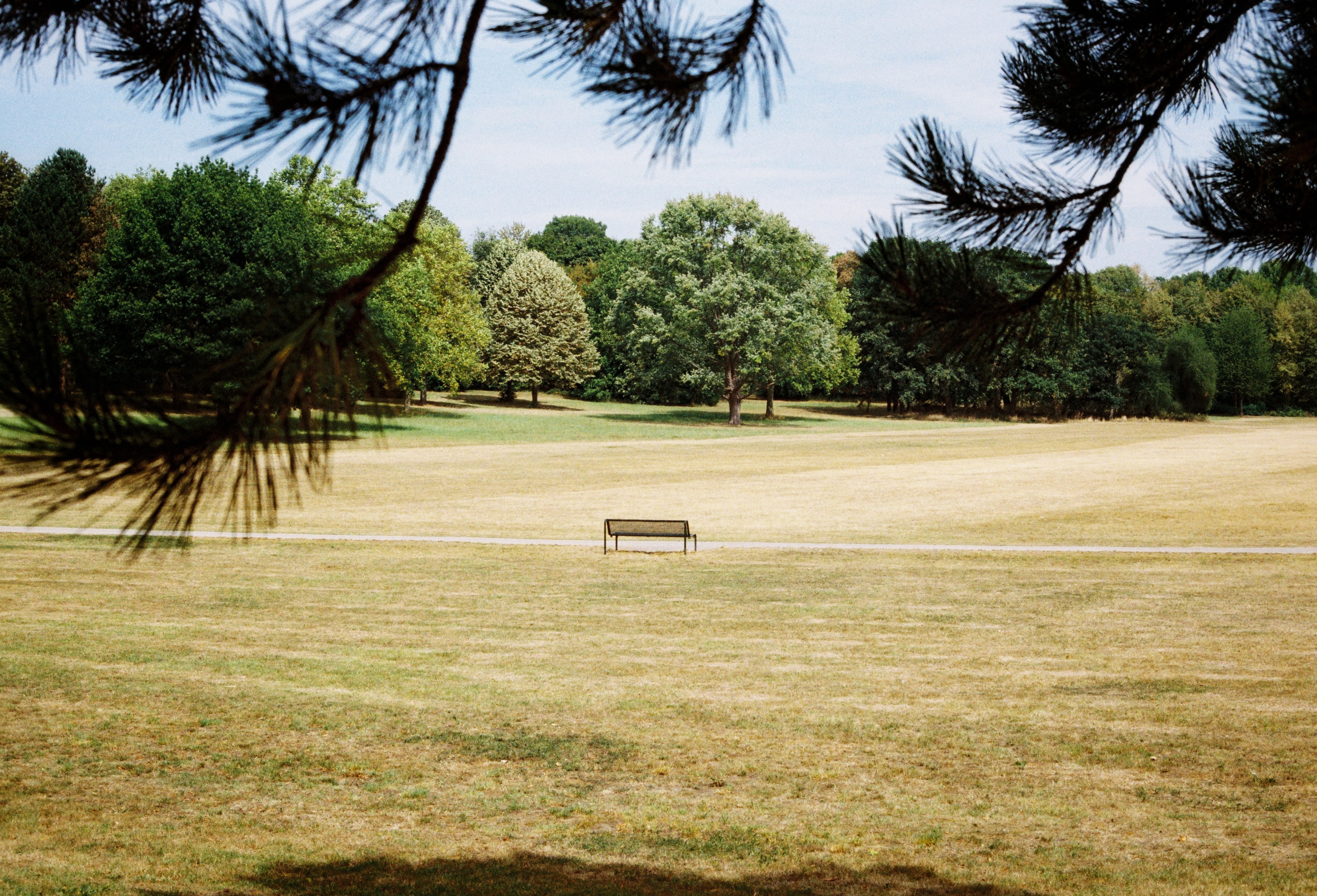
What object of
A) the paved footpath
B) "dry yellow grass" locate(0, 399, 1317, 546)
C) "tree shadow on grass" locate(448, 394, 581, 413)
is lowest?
the paved footpath

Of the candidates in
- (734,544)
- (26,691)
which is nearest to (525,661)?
(26,691)

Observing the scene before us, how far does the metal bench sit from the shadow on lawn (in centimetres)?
1267

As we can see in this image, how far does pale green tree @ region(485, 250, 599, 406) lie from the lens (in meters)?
74.9

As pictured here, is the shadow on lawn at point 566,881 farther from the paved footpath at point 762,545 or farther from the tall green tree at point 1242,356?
the tall green tree at point 1242,356

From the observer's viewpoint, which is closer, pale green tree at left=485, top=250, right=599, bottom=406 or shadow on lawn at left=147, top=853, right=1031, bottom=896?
shadow on lawn at left=147, top=853, right=1031, bottom=896

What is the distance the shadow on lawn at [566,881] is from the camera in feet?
20.2

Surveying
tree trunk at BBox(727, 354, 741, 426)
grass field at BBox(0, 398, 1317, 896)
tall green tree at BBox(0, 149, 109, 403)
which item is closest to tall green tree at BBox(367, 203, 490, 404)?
tall green tree at BBox(0, 149, 109, 403)

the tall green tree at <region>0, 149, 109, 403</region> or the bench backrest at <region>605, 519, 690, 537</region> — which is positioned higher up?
the tall green tree at <region>0, 149, 109, 403</region>

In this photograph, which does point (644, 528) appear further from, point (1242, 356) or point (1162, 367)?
point (1242, 356)

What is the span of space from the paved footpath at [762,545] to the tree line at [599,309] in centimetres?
507

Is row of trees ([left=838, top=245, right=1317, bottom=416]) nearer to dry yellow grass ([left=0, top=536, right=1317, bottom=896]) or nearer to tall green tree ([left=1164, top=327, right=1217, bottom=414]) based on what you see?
tall green tree ([left=1164, top=327, right=1217, bottom=414])

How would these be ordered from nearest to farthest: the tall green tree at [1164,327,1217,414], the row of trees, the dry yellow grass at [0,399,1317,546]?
1. the dry yellow grass at [0,399,1317,546]
2. the row of trees
3. the tall green tree at [1164,327,1217,414]

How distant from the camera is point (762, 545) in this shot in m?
21.1

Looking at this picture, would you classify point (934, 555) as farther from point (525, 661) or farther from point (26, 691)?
point (26, 691)
